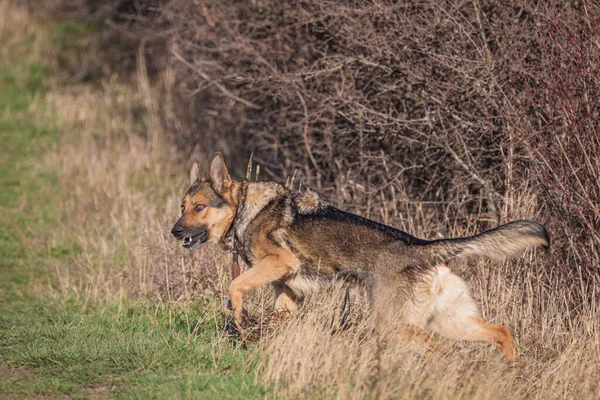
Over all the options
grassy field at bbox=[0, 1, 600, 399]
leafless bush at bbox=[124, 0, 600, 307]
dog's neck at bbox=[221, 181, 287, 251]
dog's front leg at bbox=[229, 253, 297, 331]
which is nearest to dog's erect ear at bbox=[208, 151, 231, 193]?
dog's neck at bbox=[221, 181, 287, 251]

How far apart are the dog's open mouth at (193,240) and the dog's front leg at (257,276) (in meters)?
0.77

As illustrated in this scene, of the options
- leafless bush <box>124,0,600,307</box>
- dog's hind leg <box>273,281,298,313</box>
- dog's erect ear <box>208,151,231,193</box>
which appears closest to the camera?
dog's hind leg <box>273,281,298,313</box>

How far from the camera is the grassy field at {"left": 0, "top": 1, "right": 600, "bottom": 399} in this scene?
598cm

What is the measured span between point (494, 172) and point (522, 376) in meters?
3.86

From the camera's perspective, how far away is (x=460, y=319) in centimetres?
647

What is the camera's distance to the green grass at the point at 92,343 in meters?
6.04

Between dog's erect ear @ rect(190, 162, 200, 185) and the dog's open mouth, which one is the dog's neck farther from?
dog's erect ear @ rect(190, 162, 200, 185)

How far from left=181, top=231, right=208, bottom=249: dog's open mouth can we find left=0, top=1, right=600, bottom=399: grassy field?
0.70m

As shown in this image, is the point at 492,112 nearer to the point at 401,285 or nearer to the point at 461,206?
the point at 461,206

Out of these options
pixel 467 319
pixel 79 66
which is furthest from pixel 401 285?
pixel 79 66

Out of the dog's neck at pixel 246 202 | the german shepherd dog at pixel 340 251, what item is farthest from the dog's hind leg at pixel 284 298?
the dog's neck at pixel 246 202

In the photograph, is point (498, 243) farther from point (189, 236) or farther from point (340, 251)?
point (189, 236)

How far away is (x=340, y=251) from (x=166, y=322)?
1.93m

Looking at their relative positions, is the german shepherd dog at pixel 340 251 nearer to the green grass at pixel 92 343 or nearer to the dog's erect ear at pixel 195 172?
the dog's erect ear at pixel 195 172
